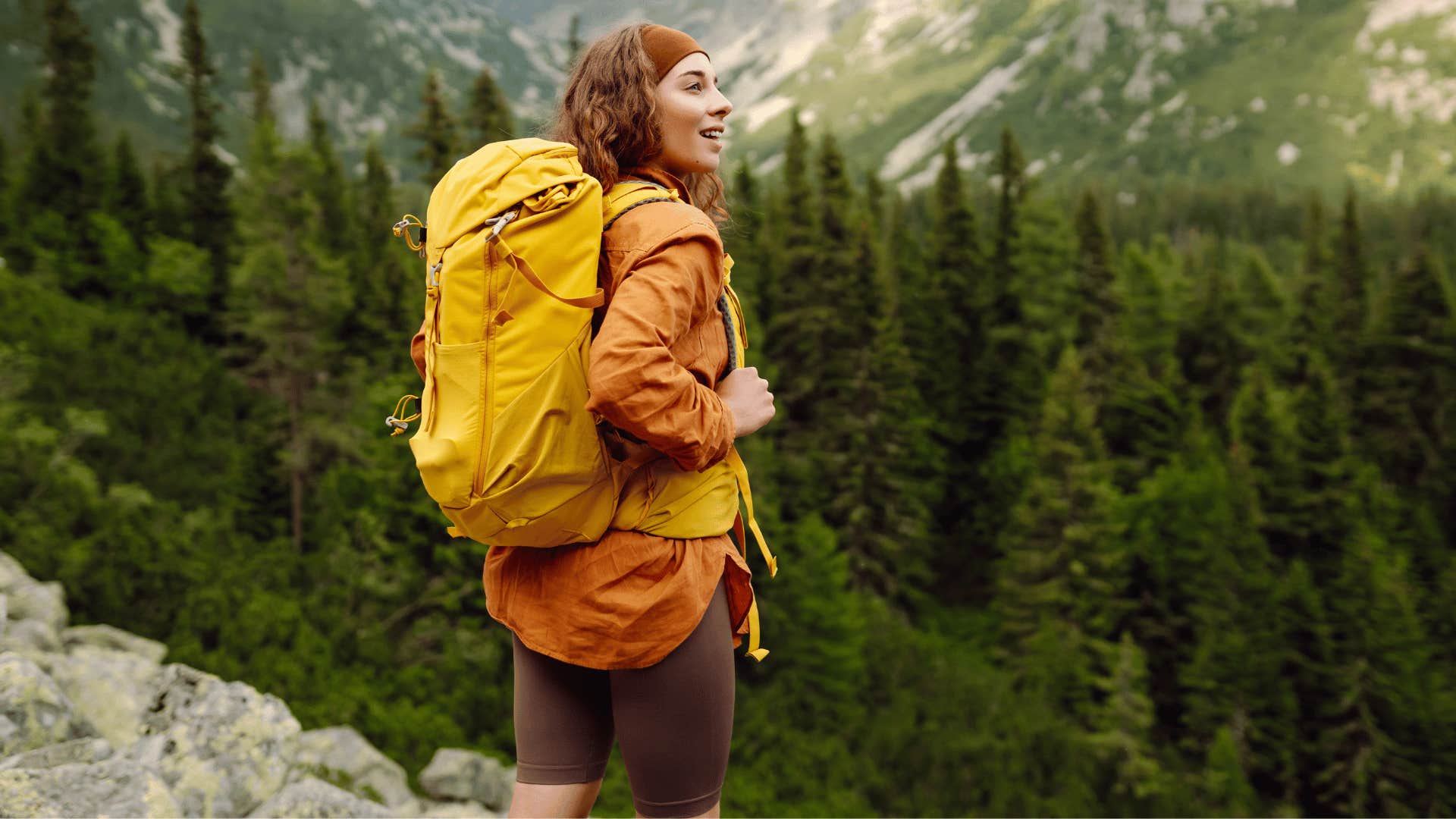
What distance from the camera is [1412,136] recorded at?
193000 millimetres

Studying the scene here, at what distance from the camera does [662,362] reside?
6.67 feet

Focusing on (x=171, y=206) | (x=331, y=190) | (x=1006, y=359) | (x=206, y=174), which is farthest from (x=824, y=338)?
(x=171, y=206)

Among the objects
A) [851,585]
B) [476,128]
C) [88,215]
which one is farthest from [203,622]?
[88,215]

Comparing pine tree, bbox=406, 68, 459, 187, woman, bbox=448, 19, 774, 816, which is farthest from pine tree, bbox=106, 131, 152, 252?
woman, bbox=448, 19, 774, 816

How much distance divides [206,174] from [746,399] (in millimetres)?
45177

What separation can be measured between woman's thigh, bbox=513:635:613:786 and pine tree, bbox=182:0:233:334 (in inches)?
1618

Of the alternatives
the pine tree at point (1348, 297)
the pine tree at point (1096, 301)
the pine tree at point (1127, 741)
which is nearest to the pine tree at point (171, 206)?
the pine tree at point (1096, 301)

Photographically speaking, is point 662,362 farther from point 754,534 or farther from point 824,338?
point 824,338

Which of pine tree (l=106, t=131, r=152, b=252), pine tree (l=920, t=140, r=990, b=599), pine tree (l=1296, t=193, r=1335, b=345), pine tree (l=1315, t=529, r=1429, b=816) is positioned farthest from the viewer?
pine tree (l=1296, t=193, r=1335, b=345)

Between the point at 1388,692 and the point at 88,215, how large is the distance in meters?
50.6

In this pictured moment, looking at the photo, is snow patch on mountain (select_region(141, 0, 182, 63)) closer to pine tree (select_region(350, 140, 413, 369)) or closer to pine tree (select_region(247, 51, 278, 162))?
pine tree (select_region(350, 140, 413, 369))

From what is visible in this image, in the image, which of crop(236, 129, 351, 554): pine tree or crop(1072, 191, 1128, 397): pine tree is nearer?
crop(236, 129, 351, 554): pine tree

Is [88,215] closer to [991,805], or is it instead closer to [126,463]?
[126,463]

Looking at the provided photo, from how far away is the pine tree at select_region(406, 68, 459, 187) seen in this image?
1088 inches
